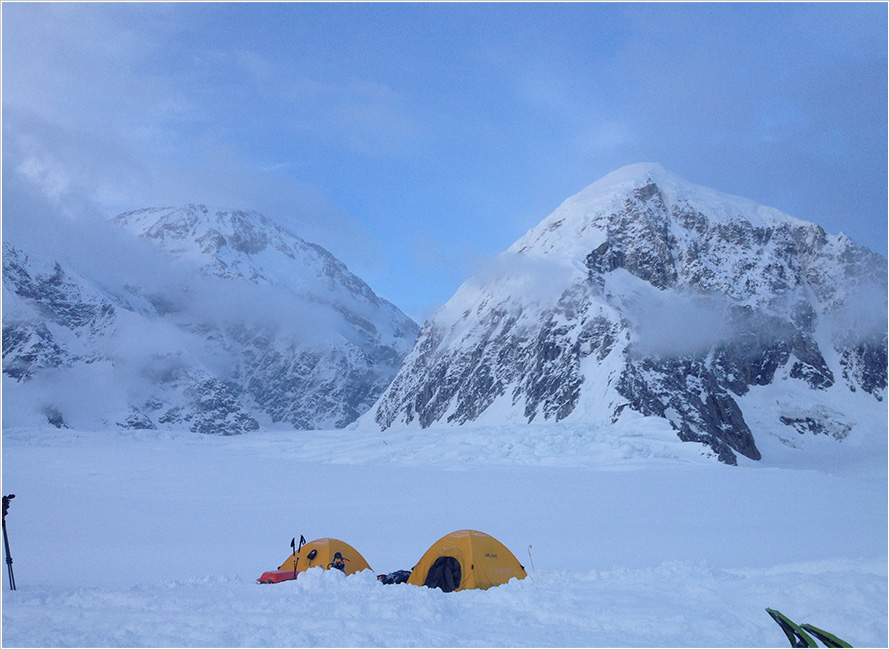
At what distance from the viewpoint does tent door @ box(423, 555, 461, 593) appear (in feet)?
40.3

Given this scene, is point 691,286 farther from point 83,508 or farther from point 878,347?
point 83,508

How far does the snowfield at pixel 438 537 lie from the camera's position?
27.1 ft

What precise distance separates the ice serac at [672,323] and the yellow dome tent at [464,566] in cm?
6065

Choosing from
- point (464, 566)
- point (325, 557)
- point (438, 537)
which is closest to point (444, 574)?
point (464, 566)

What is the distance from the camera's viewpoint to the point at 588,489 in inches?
1042

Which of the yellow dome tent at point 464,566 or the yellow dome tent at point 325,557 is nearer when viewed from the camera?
the yellow dome tent at point 464,566

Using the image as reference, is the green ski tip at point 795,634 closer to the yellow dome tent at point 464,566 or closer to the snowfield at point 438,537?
the snowfield at point 438,537

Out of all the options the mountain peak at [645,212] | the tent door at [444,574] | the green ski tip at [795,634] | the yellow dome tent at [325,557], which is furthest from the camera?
the mountain peak at [645,212]

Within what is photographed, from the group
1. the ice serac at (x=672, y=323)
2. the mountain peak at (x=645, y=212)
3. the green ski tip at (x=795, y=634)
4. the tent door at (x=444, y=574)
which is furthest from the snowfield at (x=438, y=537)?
the mountain peak at (x=645, y=212)

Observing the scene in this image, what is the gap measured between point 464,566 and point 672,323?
85.2m

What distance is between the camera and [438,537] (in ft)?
61.3

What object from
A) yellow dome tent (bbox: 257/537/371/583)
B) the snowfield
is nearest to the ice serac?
the snowfield

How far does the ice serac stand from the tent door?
2414 inches

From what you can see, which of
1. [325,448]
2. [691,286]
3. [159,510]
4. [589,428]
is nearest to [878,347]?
[691,286]
